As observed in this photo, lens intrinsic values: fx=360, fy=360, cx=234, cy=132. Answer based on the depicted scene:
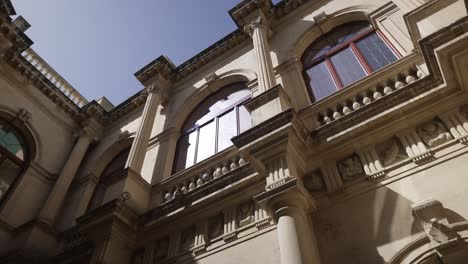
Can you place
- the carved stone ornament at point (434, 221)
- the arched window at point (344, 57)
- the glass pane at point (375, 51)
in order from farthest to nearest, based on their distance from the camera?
the arched window at point (344, 57)
the glass pane at point (375, 51)
the carved stone ornament at point (434, 221)

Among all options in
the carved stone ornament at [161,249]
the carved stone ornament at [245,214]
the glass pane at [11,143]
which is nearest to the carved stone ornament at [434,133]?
the carved stone ornament at [245,214]

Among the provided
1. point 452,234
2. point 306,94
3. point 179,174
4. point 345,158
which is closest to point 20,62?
point 179,174

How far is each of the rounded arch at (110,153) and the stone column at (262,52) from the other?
4982mm

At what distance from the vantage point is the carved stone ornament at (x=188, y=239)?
239 inches

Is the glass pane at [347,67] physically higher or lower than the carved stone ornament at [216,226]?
higher

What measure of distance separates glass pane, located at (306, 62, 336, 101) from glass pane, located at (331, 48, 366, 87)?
22 centimetres

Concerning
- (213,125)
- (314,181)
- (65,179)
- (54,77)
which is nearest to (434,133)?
(314,181)

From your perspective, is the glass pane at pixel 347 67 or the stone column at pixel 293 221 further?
the glass pane at pixel 347 67

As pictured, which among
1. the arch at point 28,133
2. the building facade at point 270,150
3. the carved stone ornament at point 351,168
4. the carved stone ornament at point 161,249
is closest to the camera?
the building facade at point 270,150

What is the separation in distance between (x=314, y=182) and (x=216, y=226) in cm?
183

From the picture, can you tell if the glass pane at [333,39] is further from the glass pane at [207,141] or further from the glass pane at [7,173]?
the glass pane at [7,173]

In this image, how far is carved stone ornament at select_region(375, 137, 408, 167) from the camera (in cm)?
489

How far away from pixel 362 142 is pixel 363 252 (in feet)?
5.38

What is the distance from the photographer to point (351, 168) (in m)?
5.16
